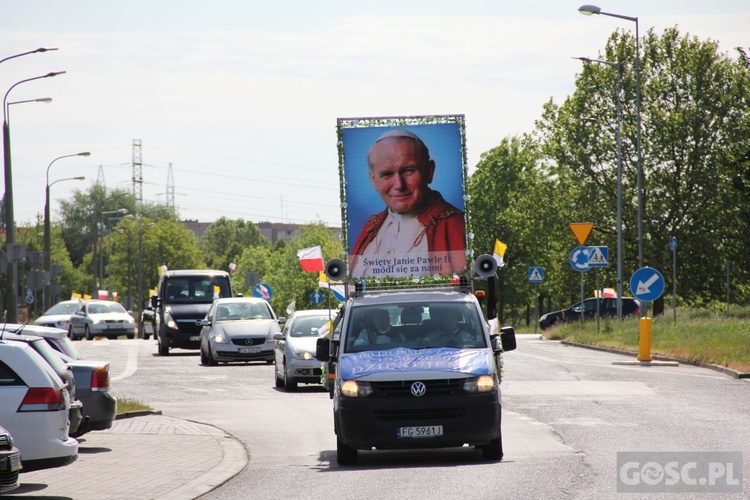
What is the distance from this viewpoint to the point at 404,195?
17547 mm

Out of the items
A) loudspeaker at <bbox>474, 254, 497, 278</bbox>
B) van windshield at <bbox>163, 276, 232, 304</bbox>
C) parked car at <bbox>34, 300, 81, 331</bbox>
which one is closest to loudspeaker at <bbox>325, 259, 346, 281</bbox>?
loudspeaker at <bbox>474, 254, 497, 278</bbox>

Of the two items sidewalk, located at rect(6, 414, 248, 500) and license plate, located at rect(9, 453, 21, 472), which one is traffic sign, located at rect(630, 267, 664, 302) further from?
license plate, located at rect(9, 453, 21, 472)

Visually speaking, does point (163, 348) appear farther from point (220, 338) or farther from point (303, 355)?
point (303, 355)

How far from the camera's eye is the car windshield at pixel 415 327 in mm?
14219

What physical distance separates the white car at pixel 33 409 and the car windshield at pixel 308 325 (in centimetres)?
1469

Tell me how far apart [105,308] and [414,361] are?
43.1m

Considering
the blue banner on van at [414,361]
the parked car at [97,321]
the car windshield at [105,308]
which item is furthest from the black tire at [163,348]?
the blue banner on van at [414,361]

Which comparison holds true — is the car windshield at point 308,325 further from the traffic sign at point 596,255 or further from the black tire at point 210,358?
the traffic sign at point 596,255

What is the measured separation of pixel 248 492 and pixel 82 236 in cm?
15702

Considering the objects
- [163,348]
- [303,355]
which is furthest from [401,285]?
[163,348]

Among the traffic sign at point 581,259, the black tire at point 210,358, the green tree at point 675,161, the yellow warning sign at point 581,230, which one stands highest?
the green tree at point 675,161

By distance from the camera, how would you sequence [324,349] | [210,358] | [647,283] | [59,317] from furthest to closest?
[59,317], [210,358], [647,283], [324,349]

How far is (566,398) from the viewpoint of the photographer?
71.9 ft

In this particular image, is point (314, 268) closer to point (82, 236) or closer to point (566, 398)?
point (566, 398)
